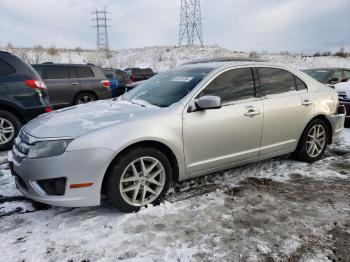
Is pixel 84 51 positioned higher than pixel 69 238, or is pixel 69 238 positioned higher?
pixel 84 51

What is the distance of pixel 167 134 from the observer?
3.62 meters

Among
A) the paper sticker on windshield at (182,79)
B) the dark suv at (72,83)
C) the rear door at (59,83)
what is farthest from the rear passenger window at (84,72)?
the paper sticker on windshield at (182,79)

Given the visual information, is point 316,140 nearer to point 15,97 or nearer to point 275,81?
point 275,81

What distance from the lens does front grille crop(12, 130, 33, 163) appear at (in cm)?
339

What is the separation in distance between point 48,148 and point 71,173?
327mm

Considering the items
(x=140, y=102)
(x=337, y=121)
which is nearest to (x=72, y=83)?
(x=140, y=102)

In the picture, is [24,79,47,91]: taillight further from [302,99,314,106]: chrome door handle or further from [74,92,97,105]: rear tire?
[302,99,314,106]: chrome door handle

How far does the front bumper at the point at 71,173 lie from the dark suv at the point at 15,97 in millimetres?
2880

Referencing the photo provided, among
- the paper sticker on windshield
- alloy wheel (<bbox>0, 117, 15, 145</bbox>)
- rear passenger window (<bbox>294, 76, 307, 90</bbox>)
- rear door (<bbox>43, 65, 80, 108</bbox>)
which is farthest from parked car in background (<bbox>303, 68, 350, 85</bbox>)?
alloy wheel (<bbox>0, 117, 15, 145</bbox>)

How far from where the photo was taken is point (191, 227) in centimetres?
329

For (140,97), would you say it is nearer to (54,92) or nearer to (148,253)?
(148,253)

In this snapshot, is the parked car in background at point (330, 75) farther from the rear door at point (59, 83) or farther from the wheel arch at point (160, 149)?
the wheel arch at point (160, 149)

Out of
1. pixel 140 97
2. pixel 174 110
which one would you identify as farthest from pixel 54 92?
pixel 174 110

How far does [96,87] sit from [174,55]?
31401mm
